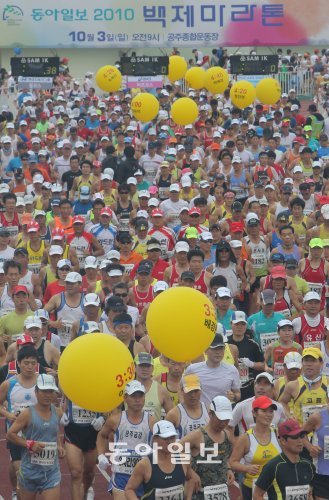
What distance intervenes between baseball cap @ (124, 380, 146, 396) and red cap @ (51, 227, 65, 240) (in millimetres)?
6354

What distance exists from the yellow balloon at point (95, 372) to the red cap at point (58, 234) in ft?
21.2

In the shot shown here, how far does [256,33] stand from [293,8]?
1.20 metres

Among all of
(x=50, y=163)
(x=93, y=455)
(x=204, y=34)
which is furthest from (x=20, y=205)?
(x=204, y=34)

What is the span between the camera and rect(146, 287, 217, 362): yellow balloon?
410 inches

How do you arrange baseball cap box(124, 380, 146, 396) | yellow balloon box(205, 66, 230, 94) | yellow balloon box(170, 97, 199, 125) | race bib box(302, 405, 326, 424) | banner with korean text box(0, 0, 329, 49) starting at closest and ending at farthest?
baseball cap box(124, 380, 146, 396), race bib box(302, 405, 326, 424), yellow balloon box(170, 97, 199, 125), yellow balloon box(205, 66, 230, 94), banner with korean text box(0, 0, 329, 49)

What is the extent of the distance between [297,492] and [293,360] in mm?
2241

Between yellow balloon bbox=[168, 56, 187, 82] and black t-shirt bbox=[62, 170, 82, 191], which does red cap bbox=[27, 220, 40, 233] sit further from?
yellow balloon bbox=[168, 56, 187, 82]

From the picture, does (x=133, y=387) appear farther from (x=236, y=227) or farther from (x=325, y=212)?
(x=325, y=212)

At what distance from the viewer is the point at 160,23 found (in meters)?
33.9

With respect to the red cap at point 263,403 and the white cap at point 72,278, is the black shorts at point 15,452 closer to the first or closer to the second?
the red cap at point 263,403

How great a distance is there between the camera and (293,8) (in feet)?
114

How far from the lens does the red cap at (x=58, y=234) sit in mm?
16141

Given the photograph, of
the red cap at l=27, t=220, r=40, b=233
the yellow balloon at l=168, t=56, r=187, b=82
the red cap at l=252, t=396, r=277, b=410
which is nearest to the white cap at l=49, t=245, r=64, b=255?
the red cap at l=27, t=220, r=40, b=233

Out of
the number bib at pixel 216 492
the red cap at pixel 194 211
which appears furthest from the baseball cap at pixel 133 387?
the red cap at pixel 194 211
